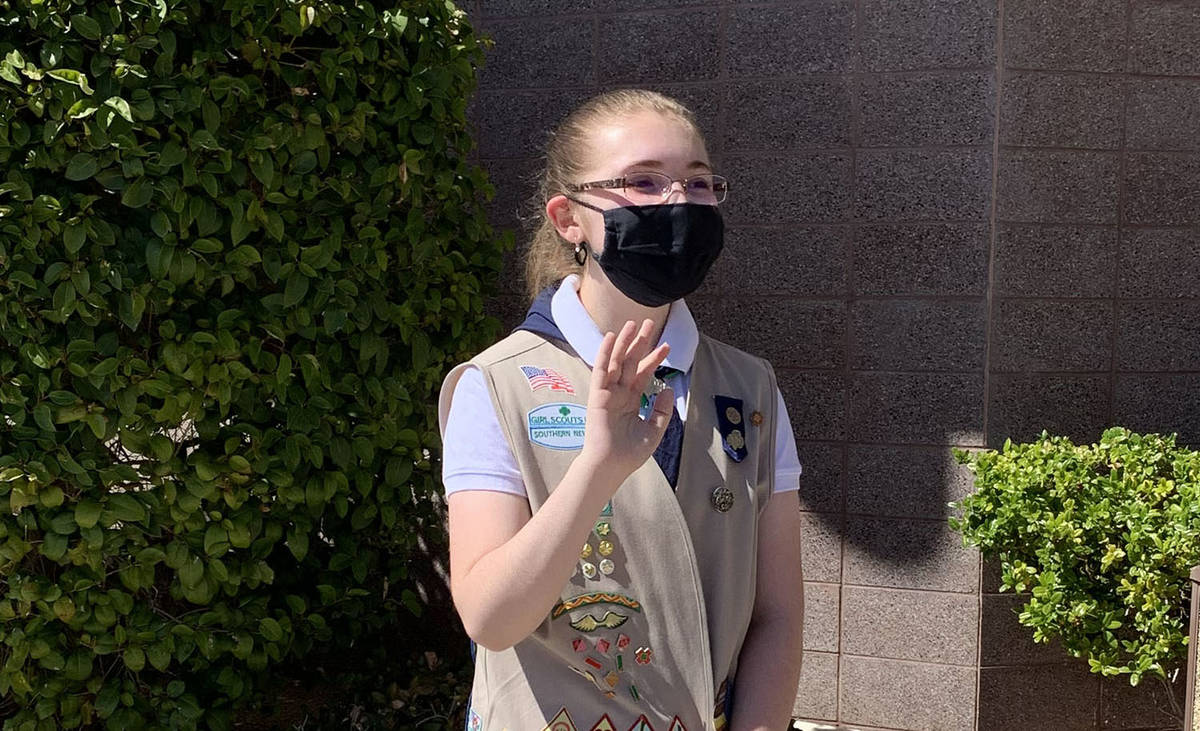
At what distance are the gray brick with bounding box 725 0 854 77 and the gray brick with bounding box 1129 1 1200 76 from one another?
90 centimetres

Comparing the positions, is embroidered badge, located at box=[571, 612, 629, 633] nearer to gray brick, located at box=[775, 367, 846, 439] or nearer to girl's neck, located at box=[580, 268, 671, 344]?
girl's neck, located at box=[580, 268, 671, 344]

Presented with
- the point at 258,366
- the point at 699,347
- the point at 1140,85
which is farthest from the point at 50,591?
the point at 1140,85

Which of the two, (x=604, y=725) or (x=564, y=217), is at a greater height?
(x=564, y=217)

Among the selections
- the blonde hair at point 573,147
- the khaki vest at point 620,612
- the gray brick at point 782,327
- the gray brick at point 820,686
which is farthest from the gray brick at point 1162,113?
the khaki vest at point 620,612

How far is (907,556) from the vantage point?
12.7 feet

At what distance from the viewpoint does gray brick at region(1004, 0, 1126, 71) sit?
12.2 ft

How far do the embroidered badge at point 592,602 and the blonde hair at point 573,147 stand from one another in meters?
0.58

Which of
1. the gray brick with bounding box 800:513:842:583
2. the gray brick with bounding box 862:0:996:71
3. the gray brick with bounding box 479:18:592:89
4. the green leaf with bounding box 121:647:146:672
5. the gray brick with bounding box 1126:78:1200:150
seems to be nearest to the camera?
the green leaf with bounding box 121:647:146:672

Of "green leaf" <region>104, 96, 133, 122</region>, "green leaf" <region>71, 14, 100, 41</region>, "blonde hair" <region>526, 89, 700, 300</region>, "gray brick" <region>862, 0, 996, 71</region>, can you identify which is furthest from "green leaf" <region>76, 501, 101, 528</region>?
"gray brick" <region>862, 0, 996, 71</region>

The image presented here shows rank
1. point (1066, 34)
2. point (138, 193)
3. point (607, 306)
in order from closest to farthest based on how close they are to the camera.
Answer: point (607, 306), point (138, 193), point (1066, 34)

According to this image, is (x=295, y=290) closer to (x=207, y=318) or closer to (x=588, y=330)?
(x=207, y=318)

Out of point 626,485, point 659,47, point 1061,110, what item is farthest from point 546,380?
point 1061,110

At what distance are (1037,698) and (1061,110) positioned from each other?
1.86m

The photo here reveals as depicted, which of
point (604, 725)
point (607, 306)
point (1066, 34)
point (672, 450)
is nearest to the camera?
point (604, 725)
